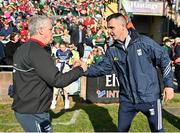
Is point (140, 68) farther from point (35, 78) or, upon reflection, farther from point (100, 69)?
point (35, 78)

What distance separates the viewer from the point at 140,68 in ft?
16.8

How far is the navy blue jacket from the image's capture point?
5.12 m

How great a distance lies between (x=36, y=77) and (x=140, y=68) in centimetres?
149

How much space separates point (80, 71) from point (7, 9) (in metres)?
12.7

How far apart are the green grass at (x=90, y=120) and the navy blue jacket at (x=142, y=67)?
108 inches

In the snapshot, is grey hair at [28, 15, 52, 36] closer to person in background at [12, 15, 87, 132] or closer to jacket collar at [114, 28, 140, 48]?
person in background at [12, 15, 87, 132]

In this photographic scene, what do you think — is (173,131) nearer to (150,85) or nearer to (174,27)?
(150,85)

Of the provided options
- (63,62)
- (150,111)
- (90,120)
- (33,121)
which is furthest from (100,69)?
(63,62)

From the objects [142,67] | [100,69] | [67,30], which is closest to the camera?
[142,67]

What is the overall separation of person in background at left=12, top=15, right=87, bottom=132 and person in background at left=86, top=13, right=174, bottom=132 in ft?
3.29

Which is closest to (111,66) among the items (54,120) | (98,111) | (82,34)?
(54,120)

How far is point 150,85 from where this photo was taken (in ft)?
17.0

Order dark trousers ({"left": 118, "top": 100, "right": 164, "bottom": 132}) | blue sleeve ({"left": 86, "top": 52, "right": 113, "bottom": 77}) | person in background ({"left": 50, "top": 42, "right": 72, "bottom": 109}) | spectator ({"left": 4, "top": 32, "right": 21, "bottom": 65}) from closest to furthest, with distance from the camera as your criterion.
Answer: dark trousers ({"left": 118, "top": 100, "right": 164, "bottom": 132}), blue sleeve ({"left": 86, "top": 52, "right": 113, "bottom": 77}), person in background ({"left": 50, "top": 42, "right": 72, "bottom": 109}), spectator ({"left": 4, "top": 32, "right": 21, "bottom": 65})

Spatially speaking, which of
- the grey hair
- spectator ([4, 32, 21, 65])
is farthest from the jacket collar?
spectator ([4, 32, 21, 65])
